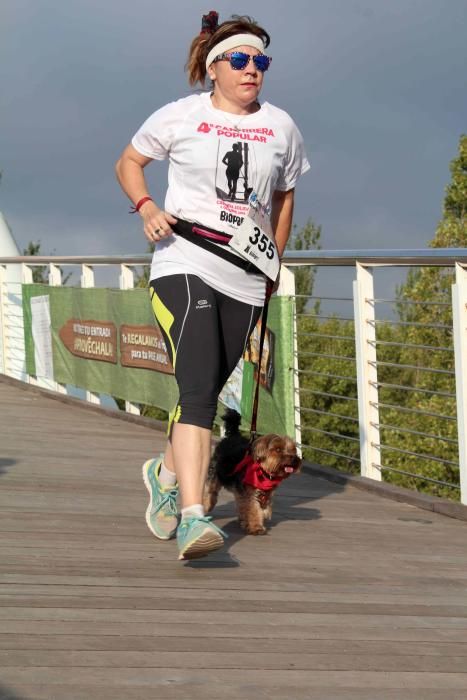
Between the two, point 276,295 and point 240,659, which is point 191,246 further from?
point 276,295

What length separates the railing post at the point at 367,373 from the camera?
6980 mm

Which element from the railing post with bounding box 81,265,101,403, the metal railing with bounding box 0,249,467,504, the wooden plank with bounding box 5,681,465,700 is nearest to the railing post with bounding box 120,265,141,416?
the metal railing with bounding box 0,249,467,504

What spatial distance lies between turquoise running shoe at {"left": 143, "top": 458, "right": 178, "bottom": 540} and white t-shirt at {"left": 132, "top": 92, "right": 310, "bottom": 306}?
0.79m

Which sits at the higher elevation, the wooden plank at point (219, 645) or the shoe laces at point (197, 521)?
the shoe laces at point (197, 521)

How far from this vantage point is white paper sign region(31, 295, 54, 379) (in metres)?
12.5

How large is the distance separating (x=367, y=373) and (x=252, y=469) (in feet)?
6.29

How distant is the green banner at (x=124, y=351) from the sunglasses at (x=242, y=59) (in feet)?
10.6

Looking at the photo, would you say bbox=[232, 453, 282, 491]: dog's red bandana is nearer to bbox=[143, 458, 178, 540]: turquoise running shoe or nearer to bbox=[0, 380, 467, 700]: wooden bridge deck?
bbox=[0, 380, 467, 700]: wooden bridge deck

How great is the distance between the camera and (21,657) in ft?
10.6

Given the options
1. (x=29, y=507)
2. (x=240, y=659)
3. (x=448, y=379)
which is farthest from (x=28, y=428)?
(x=448, y=379)

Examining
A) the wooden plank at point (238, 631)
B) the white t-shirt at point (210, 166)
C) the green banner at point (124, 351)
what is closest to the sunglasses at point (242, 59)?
the white t-shirt at point (210, 166)

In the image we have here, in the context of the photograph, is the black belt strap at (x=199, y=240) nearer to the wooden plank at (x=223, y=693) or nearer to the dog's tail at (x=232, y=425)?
the dog's tail at (x=232, y=425)

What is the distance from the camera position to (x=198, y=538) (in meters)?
4.27

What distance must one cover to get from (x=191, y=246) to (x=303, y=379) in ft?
136
